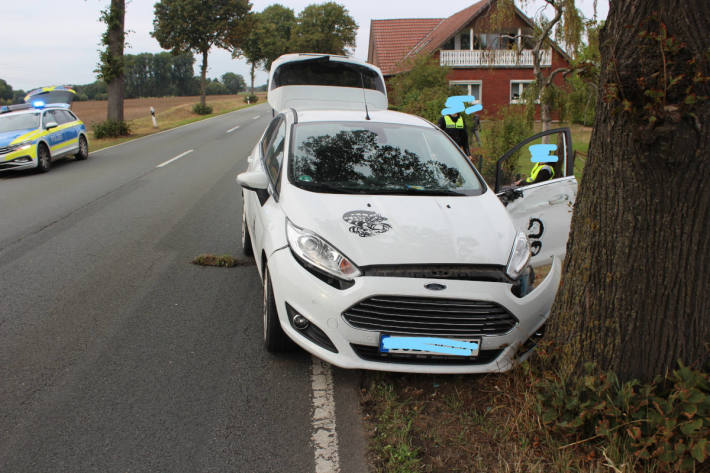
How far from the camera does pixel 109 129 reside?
2370 cm

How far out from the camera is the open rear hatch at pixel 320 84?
9.27 meters

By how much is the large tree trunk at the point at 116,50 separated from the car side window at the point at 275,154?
20.4 meters

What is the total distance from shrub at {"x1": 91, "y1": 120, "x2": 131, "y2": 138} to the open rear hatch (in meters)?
16.3

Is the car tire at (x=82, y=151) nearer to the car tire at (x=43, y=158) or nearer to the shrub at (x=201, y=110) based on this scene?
the car tire at (x=43, y=158)

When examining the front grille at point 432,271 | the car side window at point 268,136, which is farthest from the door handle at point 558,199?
the car side window at point 268,136

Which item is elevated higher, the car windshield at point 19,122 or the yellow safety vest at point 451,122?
the car windshield at point 19,122

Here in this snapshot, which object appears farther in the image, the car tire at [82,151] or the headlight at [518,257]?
the car tire at [82,151]

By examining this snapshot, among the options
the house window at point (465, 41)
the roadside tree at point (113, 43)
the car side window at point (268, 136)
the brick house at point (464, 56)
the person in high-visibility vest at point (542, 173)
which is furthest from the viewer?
the house window at point (465, 41)

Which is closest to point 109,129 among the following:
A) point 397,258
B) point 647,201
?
point 397,258

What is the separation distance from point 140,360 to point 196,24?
149 ft

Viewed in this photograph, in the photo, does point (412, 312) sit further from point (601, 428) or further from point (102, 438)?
point (102, 438)

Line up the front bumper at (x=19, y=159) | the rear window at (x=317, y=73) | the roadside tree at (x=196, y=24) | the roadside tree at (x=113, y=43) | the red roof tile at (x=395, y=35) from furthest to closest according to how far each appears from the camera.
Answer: the roadside tree at (x=196, y=24)
the red roof tile at (x=395, y=35)
the roadside tree at (x=113, y=43)
the front bumper at (x=19, y=159)
the rear window at (x=317, y=73)

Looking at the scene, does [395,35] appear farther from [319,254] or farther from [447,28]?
[319,254]

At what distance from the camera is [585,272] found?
123 inches
